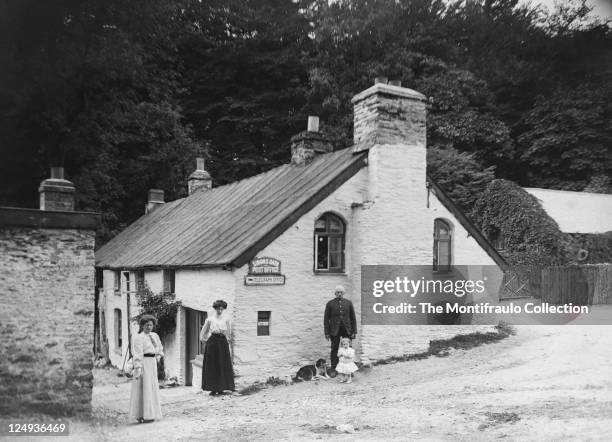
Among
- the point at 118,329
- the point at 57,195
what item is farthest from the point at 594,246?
the point at 57,195

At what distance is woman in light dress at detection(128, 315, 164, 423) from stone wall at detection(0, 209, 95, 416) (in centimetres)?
82

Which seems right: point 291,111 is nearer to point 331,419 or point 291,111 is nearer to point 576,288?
point 576,288

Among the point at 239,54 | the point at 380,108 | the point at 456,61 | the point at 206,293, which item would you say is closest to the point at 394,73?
the point at 456,61

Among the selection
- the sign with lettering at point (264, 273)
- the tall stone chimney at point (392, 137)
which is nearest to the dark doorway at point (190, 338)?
the sign with lettering at point (264, 273)

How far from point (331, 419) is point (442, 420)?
1.70m

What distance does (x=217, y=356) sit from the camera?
36.8 ft

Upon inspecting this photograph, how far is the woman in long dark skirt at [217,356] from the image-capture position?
1118cm

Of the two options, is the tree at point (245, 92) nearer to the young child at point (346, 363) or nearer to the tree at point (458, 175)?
the tree at point (458, 175)

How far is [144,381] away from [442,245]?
860 cm

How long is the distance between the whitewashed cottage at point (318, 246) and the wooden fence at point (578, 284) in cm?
654

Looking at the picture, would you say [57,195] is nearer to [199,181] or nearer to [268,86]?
[199,181]

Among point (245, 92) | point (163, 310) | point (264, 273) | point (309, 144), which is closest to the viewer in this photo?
point (264, 273)

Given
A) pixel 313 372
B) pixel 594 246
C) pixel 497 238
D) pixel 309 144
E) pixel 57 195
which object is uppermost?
pixel 309 144

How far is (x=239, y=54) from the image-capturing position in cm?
3234
